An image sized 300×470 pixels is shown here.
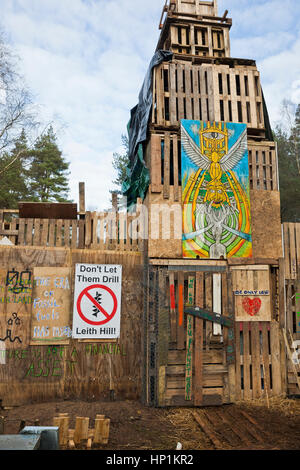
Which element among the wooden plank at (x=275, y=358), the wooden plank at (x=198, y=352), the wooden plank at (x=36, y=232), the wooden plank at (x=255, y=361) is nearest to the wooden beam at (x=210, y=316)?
the wooden plank at (x=198, y=352)

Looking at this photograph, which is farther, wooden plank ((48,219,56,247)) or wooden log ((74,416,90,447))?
wooden plank ((48,219,56,247))

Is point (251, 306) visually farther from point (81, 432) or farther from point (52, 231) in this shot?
point (52, 231)

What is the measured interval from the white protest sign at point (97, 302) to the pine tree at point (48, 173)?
23.7m

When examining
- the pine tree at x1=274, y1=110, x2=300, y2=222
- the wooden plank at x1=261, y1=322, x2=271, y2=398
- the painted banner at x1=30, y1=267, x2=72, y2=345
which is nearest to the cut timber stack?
the painted banner at x1=30, y1=267, x2=72, y2=345

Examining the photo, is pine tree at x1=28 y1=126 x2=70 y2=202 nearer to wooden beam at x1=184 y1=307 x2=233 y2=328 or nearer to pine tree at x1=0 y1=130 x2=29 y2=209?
pine tree at x1=0 y1=130 x2=29 y2=209

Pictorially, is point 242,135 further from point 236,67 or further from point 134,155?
point 134,155

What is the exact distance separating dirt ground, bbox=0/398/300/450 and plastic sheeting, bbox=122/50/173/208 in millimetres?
4902

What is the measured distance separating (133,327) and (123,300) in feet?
2.05

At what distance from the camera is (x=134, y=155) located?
10.3 meters

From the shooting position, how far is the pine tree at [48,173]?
102ft

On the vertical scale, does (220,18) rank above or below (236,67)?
above

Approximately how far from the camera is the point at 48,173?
32.9 m

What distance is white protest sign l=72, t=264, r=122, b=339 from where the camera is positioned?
7742mm
